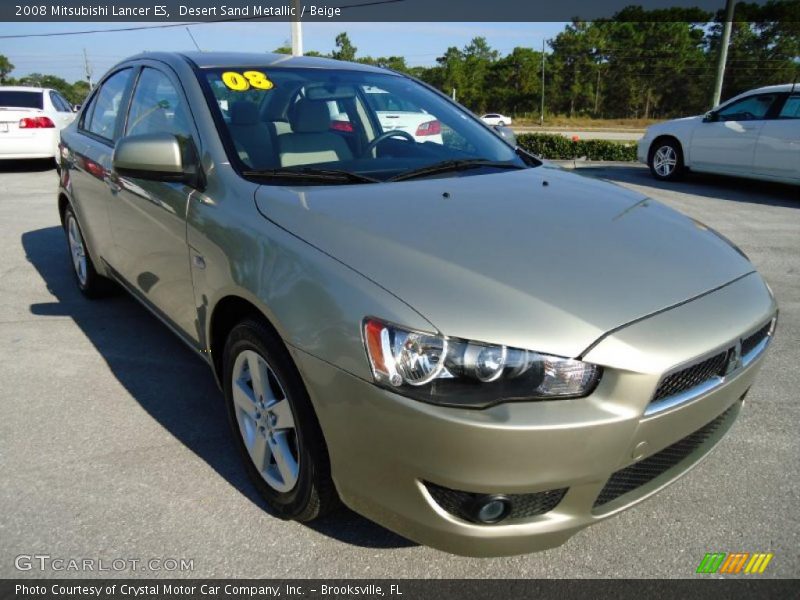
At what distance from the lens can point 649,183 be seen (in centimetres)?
1027

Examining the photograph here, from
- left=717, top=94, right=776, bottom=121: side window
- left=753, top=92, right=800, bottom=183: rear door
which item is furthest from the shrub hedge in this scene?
left=753, top=92, right=800, bottom=183: rear door

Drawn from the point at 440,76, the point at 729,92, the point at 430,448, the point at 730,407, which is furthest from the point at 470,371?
the point at 440,76

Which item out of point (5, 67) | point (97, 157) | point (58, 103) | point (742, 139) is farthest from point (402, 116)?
point (5, 67)

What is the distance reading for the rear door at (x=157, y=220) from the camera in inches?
99.9

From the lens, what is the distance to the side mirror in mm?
2318

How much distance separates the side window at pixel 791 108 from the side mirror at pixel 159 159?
8.93 meters

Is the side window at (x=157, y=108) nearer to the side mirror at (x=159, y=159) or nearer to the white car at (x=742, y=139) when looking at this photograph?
the side mirror at (x=159, y=159)

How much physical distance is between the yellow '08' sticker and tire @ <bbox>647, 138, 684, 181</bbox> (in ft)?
29.5

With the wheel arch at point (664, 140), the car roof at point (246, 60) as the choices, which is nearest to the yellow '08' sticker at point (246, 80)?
the car roof at point (246, 60)

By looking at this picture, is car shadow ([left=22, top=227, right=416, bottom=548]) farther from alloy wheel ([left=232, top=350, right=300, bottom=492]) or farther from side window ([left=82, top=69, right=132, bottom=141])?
side window ([left=82, top=69, right=132, bottom=141])

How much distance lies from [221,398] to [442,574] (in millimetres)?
1556

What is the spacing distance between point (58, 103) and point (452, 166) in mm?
12672

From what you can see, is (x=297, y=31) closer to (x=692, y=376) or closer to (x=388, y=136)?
(x=388, y=136)

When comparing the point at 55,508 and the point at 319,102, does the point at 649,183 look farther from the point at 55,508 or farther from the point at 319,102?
the point at 55,508
